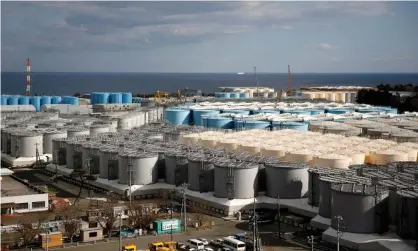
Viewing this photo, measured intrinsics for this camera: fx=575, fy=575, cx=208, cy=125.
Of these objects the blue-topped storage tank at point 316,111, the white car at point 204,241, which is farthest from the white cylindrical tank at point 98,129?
the white car at point 204,241

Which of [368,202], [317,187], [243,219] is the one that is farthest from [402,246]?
[243,219]

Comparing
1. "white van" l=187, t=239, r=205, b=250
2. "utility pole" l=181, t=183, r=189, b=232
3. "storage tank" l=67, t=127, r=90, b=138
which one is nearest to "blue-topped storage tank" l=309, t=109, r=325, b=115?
"storage tank" l=67, t=127, r=90, b=138

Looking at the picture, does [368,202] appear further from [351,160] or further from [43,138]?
[43,138]

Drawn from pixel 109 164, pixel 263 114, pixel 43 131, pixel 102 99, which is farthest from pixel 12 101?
pixel 109 164

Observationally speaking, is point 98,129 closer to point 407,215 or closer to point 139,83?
point 407,215

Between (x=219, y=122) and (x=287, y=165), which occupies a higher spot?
(x=219, y=122)

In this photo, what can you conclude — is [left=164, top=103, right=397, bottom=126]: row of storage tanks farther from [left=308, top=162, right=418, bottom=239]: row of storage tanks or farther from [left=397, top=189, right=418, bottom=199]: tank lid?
[left=397, top=189, right=418, bottom=199]: tank lid
